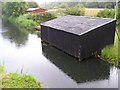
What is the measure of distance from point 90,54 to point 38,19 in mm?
19377

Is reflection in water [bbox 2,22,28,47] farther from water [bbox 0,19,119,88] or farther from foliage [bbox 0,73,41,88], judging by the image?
foliage [bbox 0,73,41,88]

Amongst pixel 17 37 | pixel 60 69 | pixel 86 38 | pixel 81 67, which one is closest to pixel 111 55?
pixel 86 38

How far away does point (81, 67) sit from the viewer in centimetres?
885

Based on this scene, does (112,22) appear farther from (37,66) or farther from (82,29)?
(37,66)

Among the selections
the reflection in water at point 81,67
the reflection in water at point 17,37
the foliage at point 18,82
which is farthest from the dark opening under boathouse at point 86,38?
the reflection in water at point 17,37

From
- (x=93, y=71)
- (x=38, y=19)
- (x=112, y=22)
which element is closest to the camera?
(x=93, y=71)

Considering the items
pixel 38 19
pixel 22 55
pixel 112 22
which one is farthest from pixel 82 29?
pixel 38 19

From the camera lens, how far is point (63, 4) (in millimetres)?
35719

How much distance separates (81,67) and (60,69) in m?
1.25

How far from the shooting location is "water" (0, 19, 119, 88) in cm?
711

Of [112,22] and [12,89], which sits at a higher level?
[112,22]

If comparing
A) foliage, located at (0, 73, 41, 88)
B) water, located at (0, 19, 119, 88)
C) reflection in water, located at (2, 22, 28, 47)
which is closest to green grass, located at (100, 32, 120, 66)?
water, located at (0, 19, 119, 88)

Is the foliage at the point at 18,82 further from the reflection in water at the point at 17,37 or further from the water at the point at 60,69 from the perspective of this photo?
the reflection in water at the point at 17,37

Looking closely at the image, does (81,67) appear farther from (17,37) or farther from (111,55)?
(17,37)
